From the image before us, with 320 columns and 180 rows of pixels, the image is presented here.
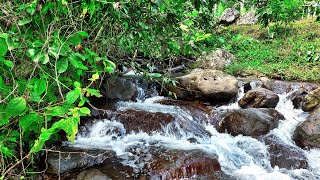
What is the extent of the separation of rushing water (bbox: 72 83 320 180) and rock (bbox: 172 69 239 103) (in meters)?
1.90

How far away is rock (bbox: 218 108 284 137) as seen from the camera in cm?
700

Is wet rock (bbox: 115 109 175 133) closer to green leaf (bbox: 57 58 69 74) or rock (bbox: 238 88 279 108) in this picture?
rock (bbox: 238 88 279 108)

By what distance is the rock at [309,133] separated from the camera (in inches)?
250

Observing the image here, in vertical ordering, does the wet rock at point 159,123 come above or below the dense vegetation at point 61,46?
below

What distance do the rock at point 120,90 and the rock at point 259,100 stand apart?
363 cm

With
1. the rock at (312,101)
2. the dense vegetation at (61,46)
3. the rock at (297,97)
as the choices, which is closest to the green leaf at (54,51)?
the dense vegetation at (61,46)

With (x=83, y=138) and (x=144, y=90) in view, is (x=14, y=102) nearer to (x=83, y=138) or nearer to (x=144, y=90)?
(x=83, y=138)

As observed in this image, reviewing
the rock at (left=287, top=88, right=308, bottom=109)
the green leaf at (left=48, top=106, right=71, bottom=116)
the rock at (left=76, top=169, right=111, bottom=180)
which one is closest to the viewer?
the green leaf at (left=48, top=106, right=71, bottom=116)

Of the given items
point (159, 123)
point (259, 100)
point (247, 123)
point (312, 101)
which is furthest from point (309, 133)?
point (159, 123)

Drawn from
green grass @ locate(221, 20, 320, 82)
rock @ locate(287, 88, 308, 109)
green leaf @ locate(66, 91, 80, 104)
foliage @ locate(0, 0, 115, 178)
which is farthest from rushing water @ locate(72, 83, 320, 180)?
green grass @ locate(221, 20, 320, 82)

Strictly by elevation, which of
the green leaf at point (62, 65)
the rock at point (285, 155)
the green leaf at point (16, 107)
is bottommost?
the rock at point (285, 155)

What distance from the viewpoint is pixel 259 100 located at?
8961mm

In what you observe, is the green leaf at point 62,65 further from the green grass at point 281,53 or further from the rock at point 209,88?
the green grass at point 281,53

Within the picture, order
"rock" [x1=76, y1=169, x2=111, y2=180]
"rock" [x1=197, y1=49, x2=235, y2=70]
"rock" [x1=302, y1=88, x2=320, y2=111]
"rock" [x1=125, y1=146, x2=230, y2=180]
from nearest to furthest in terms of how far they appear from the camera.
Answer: "rock" [x1=76, y1=169, x2=111, y2=180] < "rock" [x1=125, y1=146, x2=230, y2=180] < "rock" [x1=302, y1=88, x2=320, y2=111] < "rock" [x1=197, y1=49, x2=235, y2=70]
